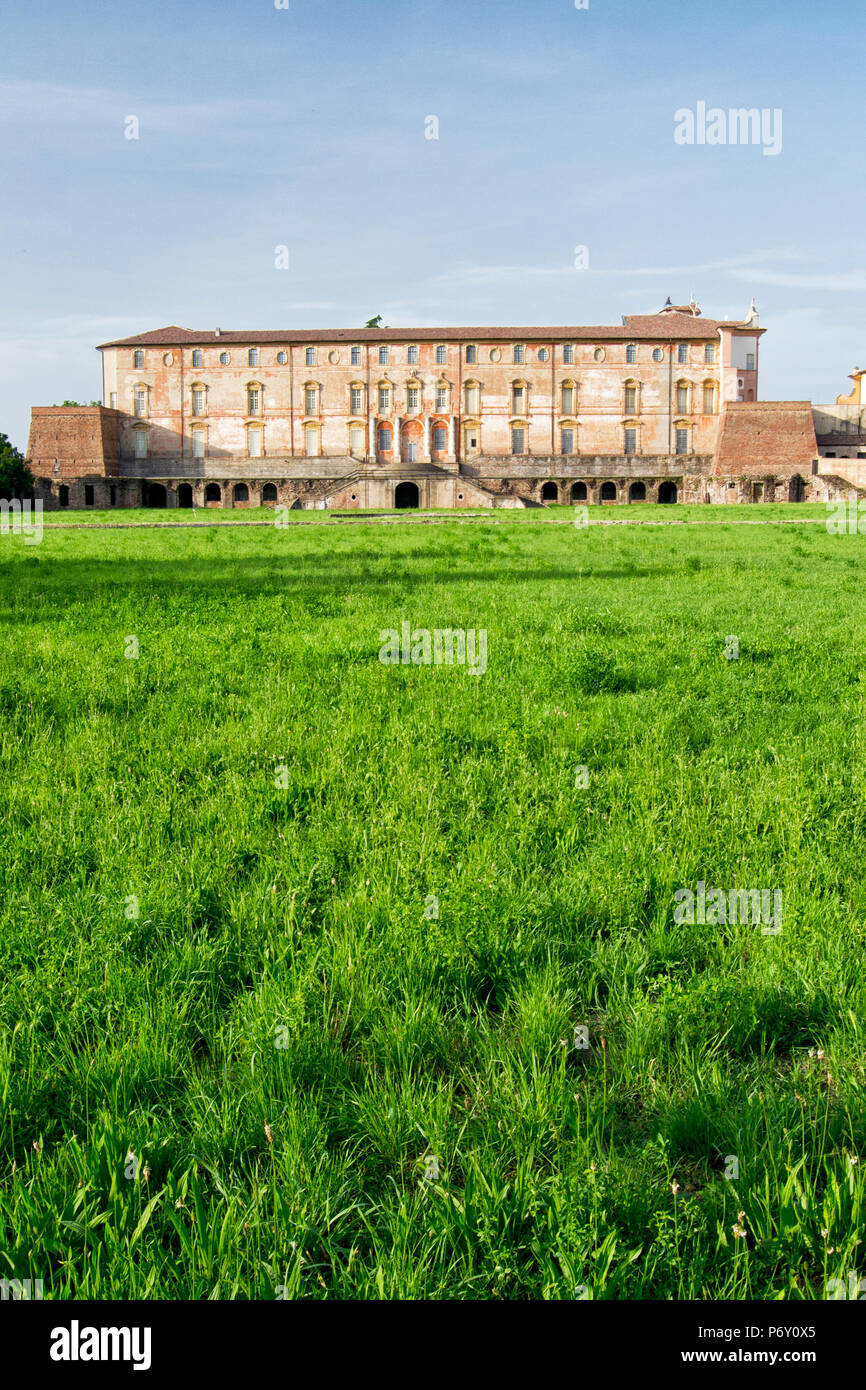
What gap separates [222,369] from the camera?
82000mm

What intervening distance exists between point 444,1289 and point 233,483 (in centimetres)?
8006

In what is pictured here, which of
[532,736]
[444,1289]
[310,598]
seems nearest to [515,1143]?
[444,1289]

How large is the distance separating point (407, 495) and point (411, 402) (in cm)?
1153

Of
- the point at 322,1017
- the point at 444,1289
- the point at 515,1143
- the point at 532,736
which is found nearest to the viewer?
the point at 444,1289

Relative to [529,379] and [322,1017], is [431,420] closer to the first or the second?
[529,379]

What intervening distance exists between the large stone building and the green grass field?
75534mm

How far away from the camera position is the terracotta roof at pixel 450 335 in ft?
264

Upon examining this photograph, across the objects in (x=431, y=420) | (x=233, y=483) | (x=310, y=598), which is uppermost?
(x=431, y=420)

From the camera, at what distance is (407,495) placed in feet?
245

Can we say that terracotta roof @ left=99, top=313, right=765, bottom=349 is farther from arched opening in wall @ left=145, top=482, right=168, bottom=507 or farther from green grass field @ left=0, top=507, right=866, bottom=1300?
green grass field @ left=0, top=507, right=866, bottom=1300

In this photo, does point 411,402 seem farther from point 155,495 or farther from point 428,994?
point 428,994

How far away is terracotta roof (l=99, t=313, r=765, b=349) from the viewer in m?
80.4

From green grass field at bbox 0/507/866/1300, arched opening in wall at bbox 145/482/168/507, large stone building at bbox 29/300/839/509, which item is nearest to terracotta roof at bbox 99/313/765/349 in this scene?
large stone building at bbox 29/300/839/509

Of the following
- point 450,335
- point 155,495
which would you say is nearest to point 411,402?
point 450,335
